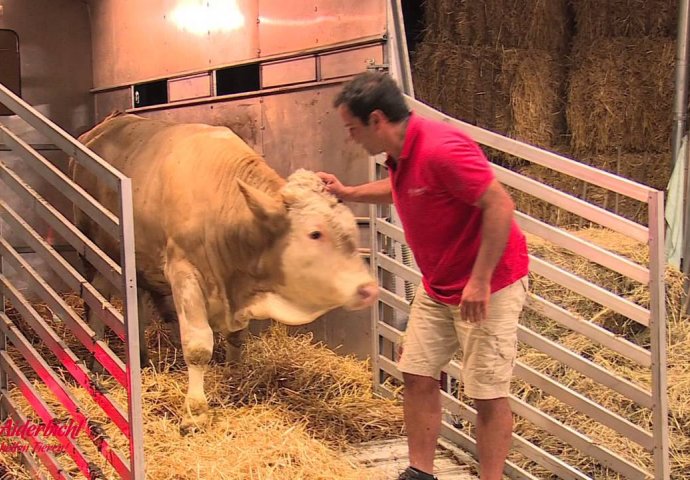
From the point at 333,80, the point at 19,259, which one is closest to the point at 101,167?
the point at 19,259

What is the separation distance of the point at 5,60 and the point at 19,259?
3918 millimetres

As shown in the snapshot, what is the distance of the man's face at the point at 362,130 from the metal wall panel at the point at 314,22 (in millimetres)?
1610

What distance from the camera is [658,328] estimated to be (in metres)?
2.57

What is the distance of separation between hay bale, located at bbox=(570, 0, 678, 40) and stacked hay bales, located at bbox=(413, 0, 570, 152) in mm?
191

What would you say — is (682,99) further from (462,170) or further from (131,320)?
(131,320)

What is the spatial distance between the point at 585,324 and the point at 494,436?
597mm

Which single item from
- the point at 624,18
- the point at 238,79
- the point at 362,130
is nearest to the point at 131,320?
the point at 362,130

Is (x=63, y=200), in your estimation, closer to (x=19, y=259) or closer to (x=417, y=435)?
(x=19, y=259)

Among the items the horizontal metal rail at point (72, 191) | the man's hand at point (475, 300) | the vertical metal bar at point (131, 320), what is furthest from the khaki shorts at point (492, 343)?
the horizontal metal rail at point (72, 191)

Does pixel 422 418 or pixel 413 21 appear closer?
pixel 422 418

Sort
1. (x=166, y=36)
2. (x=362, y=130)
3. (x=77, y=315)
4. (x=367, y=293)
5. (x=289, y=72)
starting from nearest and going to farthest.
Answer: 1. (x=362, y=130)
2. (x=77, y=315)
3. (x=367, y=293)
4. (x=289, y=72)
5. (x=166, y=36)

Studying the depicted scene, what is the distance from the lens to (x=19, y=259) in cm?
299

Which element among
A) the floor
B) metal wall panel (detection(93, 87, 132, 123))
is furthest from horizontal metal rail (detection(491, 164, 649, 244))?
metal wall panel (detection(93, 87, 132, 123))

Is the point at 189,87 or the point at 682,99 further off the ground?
the point at 189,87
